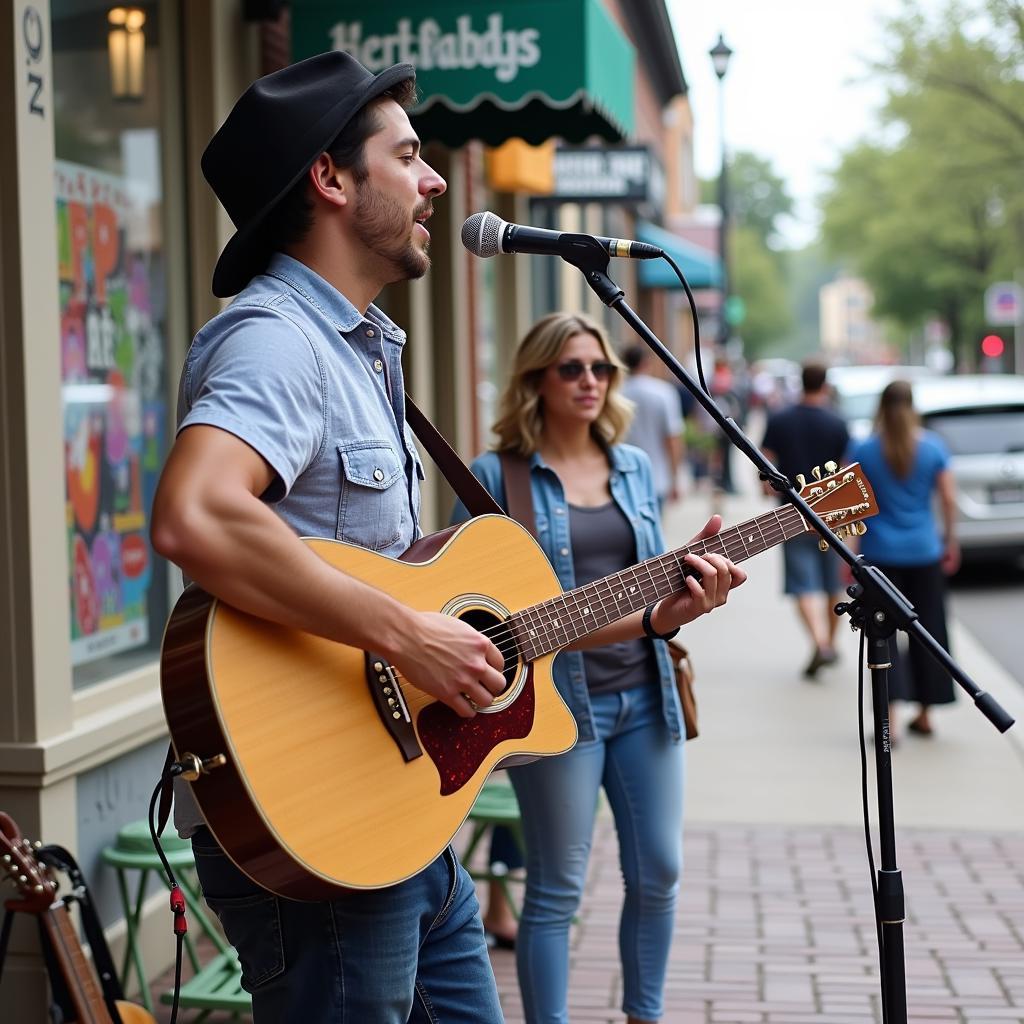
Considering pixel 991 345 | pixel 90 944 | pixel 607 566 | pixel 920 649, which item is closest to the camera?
pixel 90 944

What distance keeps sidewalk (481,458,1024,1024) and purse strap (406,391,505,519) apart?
6.68 ft

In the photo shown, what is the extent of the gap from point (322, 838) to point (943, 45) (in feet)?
85.0

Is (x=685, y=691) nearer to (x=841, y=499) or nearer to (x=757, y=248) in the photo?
(x=841, y=499)

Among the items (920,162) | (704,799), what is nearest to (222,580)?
(704,799)

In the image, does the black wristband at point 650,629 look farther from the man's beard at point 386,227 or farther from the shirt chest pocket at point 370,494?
the man's beard at point 386,227

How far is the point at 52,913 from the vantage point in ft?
11.2

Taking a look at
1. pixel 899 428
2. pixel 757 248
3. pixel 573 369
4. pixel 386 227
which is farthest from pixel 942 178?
pixel 757 248

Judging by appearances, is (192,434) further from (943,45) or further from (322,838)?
(943,45)

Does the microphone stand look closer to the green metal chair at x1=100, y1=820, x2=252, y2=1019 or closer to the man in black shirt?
the green metal chair at x1=100, y1=820, x2=252, y2=1019

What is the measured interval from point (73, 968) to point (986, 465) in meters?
10.7

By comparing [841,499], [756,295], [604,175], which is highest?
[756,295]

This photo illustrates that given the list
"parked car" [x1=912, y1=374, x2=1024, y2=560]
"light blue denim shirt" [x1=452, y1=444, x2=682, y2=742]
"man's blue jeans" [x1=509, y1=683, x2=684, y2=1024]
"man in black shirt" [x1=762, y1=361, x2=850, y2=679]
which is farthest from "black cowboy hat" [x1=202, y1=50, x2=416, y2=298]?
"parked car" [x1=912, y1=374, x2=1024, y2=560]

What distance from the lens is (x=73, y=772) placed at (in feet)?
13.4

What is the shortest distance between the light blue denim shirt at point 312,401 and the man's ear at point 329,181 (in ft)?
0.39
